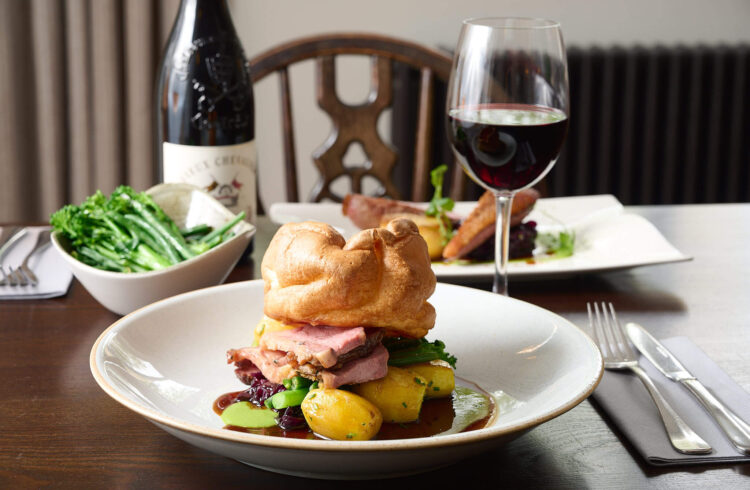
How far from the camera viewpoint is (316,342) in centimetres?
75

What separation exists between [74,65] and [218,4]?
5.57 ft

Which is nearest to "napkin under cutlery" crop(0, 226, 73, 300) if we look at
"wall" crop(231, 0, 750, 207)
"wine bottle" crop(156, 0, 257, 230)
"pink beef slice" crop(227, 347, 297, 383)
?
"wine bottle" crop(156, 0, 257, 230)

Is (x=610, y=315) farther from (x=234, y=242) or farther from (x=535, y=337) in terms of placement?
(x=234, y=242)

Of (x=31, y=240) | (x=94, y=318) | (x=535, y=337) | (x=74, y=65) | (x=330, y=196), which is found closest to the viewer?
(x=535, y=337)

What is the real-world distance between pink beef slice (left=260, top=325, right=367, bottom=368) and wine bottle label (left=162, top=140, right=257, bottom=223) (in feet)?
1.93

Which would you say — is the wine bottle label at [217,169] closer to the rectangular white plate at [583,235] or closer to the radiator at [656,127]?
the rectangular white plate at [583,235]

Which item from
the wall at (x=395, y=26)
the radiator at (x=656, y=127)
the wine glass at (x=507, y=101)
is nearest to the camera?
the wine glass at (x=507, y=101)

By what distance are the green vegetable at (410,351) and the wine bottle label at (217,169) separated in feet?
1.96

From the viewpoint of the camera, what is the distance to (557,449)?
760 millimetres

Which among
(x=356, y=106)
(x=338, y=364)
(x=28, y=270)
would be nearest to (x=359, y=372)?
(x=338, y=364)

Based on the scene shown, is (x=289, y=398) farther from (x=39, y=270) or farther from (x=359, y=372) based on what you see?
(x=39, y=270)

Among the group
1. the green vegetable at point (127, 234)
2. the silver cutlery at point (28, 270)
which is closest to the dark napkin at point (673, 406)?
the green vegetable at point (127, 234)

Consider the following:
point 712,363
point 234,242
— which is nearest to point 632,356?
point 712,363

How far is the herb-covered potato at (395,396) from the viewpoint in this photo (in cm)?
75
